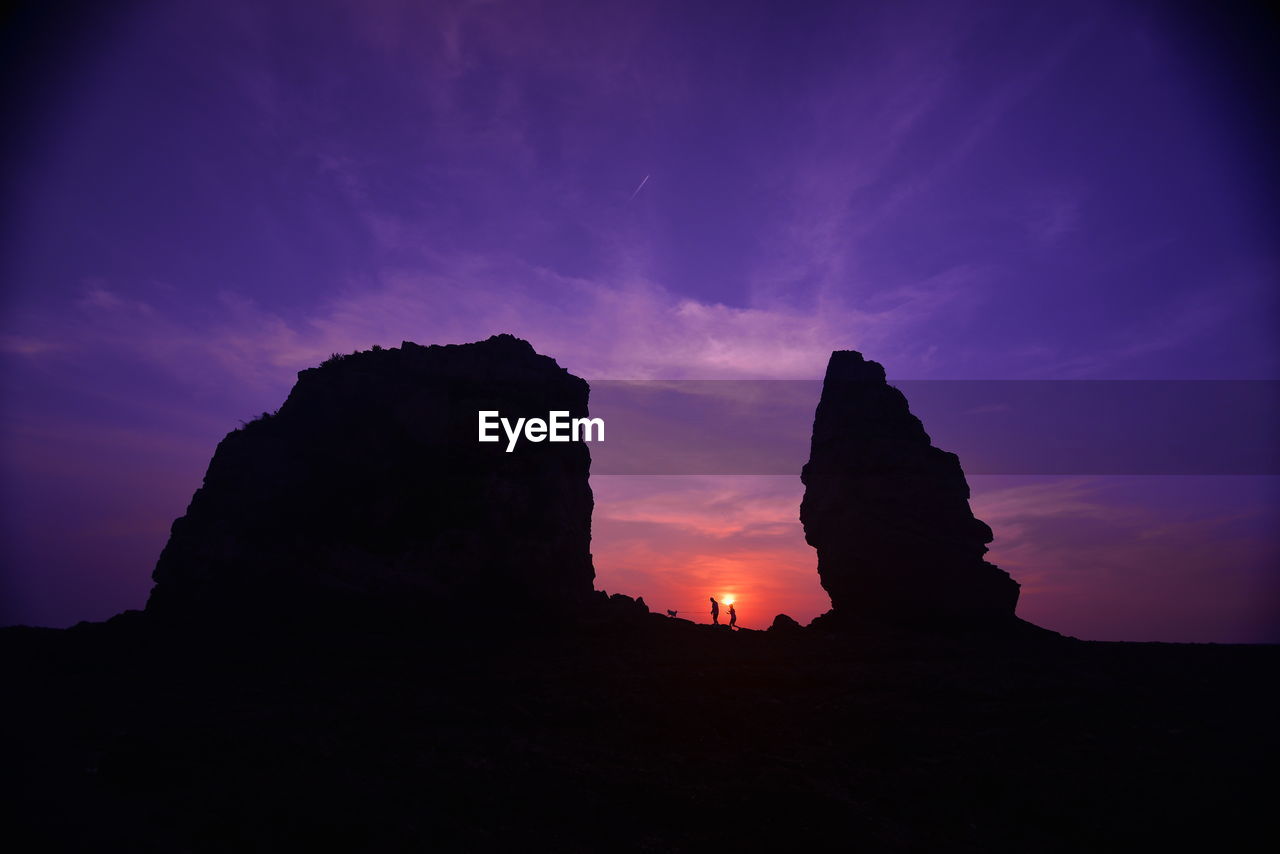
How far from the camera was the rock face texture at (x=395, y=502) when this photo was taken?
33156mm

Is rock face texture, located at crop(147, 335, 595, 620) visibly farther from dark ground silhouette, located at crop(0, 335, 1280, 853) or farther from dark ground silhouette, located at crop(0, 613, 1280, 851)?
dark ground silhouette, located at crop(0, 613, 1280, 851)

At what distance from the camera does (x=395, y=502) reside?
36.1m

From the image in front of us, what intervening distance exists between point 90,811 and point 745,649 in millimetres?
27061

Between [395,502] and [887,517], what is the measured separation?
32.4 m

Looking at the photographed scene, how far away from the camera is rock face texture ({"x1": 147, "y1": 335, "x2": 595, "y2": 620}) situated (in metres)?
33.2

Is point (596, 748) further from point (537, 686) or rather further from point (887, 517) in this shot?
point (887, 517)

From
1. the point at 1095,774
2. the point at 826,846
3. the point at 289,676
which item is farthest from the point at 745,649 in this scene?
the point at 289,676

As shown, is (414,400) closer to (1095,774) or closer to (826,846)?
(826,846)

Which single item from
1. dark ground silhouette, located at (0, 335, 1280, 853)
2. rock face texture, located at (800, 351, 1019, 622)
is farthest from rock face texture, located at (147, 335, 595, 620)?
rock face texture, located at (800, 351, 1019, 622)

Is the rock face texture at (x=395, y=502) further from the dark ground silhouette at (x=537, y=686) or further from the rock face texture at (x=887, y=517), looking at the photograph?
the rock face texture at (x=887, y=517)

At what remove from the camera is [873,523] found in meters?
42.1

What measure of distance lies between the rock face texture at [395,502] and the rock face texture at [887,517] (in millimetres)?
17994

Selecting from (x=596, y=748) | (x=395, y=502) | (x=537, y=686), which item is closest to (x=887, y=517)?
(x=537, y=686)

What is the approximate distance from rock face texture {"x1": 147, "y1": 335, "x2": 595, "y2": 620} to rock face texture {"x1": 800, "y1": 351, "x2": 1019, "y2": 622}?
18.0 metres
